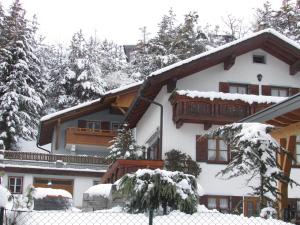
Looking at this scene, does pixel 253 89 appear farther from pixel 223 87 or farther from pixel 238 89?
pixel 223 87

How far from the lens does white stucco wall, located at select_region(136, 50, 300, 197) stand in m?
22.5

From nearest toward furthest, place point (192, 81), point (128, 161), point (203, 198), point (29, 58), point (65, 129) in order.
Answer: point (128, 161)
point (203, 198)
point (192, 81)
point (65, 129)
point (29, 58)

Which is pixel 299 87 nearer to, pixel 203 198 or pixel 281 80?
pixel 281 80

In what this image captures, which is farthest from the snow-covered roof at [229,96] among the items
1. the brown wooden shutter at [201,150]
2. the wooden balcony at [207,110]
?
the brown wooden shutter at [201,150]

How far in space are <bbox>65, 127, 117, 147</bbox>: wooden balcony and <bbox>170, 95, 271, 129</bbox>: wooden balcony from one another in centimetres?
1529

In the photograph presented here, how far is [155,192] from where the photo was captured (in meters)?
10.7

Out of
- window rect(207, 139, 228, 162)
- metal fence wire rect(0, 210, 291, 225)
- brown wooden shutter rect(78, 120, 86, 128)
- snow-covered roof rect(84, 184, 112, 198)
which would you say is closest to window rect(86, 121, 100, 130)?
brown wooden shutter rect(78, 120, 86, 128)

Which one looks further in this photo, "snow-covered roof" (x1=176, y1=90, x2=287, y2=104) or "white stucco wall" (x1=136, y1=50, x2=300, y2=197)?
"white stucco wall" (x1=136, y1=50, x2=300, y2=197)

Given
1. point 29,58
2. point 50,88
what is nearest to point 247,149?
point 29,58

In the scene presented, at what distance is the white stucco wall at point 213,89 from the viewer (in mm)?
22469

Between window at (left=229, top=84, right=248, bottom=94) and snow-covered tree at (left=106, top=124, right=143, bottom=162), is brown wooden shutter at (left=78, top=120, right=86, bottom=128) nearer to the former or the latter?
snow-covered tree at (left=106, top=124, right=143, bottom=162)

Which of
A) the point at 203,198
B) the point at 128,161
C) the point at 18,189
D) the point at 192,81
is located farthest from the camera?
the point at 18,189

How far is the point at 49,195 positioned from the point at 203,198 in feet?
26.0

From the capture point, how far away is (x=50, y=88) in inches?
2060
